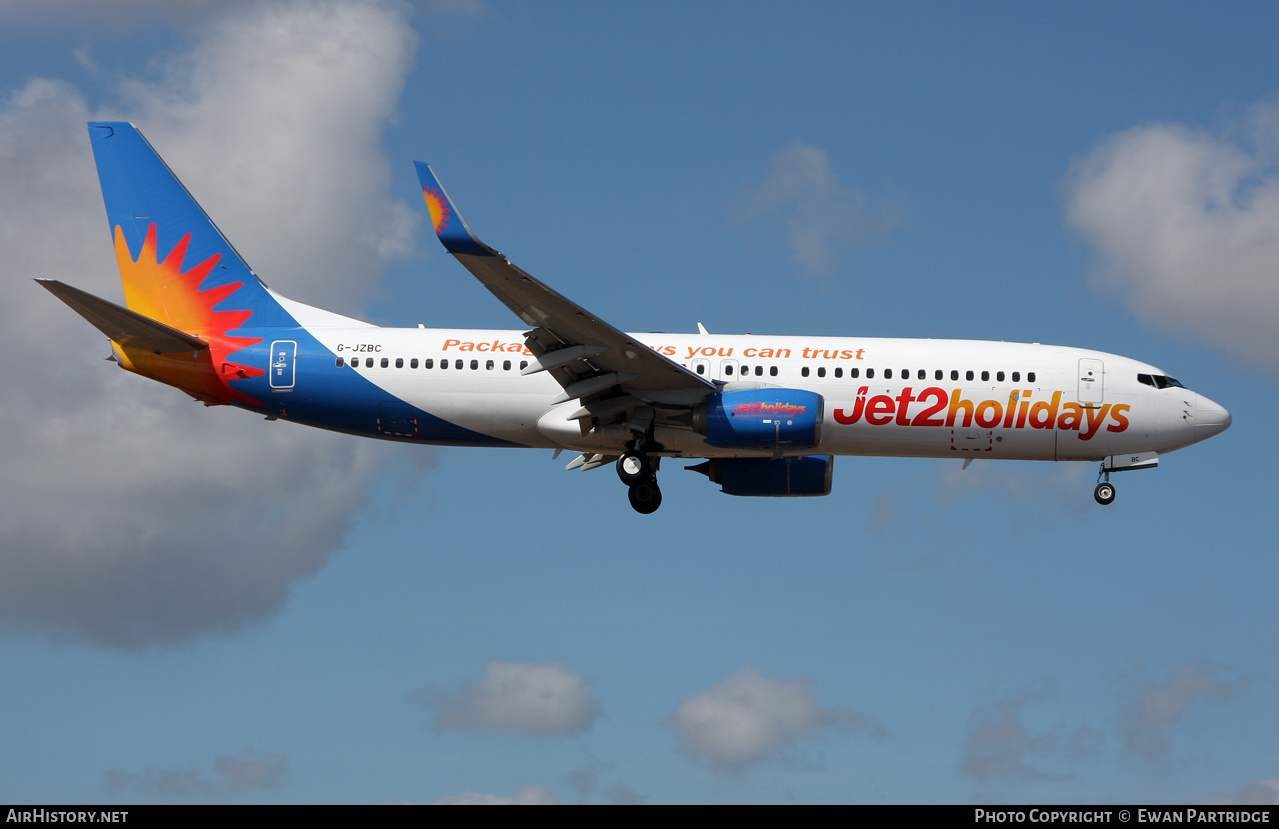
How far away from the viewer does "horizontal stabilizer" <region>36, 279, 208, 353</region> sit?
30.5m

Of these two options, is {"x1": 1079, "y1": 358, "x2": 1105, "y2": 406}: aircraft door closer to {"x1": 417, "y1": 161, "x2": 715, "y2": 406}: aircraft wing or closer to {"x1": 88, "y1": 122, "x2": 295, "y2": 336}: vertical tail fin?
{"x1": 417, "y1": 161, "x2": 715, "y2": 406}: aircraft wing

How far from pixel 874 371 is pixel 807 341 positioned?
6.38 feet

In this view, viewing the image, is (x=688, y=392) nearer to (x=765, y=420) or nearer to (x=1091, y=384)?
(x=765, y=420)

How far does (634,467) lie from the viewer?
3306 cm

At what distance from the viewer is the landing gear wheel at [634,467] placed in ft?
108

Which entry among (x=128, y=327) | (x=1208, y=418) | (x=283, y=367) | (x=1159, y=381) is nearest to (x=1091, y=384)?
(x=1159, y=381)

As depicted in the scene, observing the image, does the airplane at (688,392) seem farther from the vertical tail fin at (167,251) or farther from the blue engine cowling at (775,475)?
the blue engine cowling at (775,475)

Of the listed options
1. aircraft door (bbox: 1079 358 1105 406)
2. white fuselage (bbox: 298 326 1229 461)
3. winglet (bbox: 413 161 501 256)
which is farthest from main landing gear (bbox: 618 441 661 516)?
aircraft door (bbox: 1079 358 1105 406)

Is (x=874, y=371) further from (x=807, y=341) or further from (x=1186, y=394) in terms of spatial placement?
(x=1186, y=394)

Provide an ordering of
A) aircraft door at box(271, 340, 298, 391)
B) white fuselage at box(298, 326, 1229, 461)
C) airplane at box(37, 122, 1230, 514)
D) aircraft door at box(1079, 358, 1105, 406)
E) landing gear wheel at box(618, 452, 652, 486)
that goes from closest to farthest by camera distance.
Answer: airplane at box(37, 122, 1230, 514), white fuselage at box(298, 326, 1229, 461), aircraft door at box(1079, 358, 1105, 406), aircraft door at box(271, 340, 298, 391), landing gear wheel at box(618, 452, 652, 486)

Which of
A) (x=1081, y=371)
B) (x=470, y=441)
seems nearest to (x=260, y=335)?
(x=470, y=441)

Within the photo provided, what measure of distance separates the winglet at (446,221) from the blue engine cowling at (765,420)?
302 inches

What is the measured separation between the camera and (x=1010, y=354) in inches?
1298
